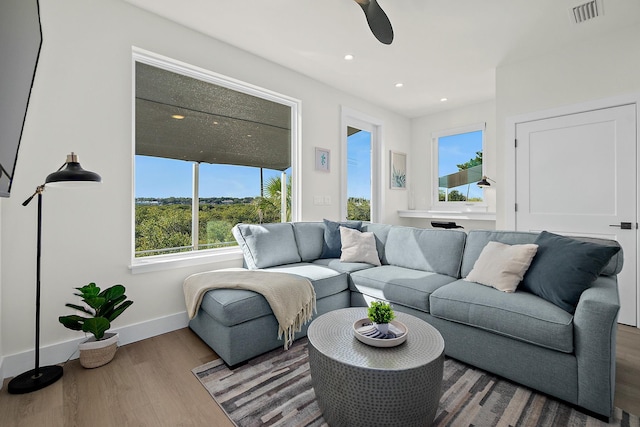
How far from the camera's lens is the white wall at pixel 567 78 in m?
2.77

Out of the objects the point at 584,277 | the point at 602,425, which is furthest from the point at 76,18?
the point at 602,425

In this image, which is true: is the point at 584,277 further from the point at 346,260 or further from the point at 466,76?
the point at 466,76

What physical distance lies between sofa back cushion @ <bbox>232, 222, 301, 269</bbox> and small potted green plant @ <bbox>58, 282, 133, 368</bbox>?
1.07 metres

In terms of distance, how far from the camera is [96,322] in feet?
6.46

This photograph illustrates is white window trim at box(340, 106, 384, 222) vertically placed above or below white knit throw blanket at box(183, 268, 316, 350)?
above

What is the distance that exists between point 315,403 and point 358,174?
3.52 meters

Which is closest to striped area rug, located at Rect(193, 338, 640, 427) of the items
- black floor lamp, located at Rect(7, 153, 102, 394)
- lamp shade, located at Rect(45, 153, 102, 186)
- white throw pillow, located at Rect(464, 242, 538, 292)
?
white throw pillow, located at Rect(464, 242, 538, 292)

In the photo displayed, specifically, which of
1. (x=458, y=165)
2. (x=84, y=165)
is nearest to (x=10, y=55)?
(x=84, y=165)

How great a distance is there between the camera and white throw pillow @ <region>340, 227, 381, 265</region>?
10.2 feet

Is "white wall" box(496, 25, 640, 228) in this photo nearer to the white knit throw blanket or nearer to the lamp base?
the white knit throw blanket

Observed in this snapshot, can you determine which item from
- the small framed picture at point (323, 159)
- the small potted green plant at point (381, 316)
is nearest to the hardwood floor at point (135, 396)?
the small potted green plant at point (381, 316)

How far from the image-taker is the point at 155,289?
8.35 ft

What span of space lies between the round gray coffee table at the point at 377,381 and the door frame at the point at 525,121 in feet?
8.69

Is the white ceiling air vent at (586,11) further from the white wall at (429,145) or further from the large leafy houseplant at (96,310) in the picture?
the large leafy houseplant at (96,310)
